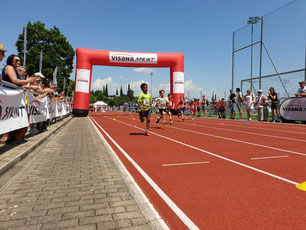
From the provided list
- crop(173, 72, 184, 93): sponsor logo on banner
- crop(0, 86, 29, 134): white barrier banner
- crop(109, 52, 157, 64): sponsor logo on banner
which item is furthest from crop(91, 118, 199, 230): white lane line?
crop(173, 72, 184, 93): sponsor logo on banner

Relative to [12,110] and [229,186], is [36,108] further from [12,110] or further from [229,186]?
[229,186]

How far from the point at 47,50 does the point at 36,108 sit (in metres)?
31.8

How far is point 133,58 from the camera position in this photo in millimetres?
22719

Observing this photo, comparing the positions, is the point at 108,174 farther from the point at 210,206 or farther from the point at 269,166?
the point at 269,166

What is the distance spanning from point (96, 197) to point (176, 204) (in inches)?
40.7

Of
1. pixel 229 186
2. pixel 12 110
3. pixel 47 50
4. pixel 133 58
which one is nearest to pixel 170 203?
pixel 229 186

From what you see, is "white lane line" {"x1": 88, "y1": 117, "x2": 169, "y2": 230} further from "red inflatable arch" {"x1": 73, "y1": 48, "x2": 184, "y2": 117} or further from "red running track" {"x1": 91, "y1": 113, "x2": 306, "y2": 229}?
"red inflatable arch" {"x1": 73, "y1": 48, "x2": 184, "y2": 117}

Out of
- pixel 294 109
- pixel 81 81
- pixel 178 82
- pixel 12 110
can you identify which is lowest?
pixel 12 110

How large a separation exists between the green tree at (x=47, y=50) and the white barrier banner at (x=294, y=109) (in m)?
31.2

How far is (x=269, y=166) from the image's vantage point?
161 inches

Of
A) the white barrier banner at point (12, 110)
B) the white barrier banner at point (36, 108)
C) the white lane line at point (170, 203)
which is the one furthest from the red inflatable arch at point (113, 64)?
the white lane line at point (170, 203)

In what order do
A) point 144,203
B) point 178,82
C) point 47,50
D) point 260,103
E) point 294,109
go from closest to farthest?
1. point 144,203
2. point 294,109
3. point 260,103
4. point 178,82
5. point 47,50

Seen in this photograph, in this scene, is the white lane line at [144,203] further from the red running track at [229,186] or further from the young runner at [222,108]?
the young runner at [222,108]

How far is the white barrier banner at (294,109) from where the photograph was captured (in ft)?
39.4
